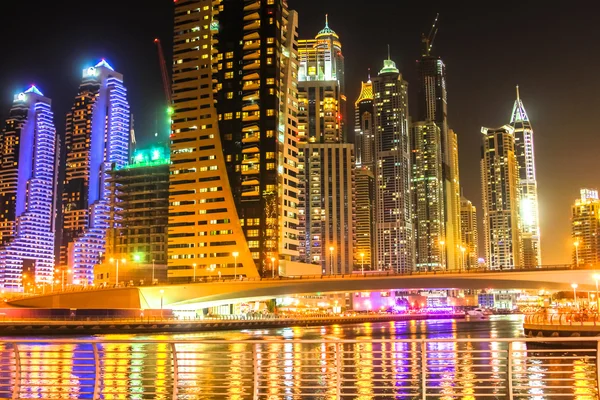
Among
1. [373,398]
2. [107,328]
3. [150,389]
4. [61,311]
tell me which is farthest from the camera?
[61,311]

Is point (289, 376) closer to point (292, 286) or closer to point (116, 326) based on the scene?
point (116, 326)

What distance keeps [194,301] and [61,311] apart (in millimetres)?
27679

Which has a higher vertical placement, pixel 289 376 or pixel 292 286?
pixel 292 286

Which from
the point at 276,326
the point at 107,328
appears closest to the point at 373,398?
the point at 107,328

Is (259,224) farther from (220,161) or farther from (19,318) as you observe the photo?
(19,318)

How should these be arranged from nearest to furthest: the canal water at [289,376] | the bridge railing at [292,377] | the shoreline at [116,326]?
the bridge railing at [292,377]
the canal water at [289,376]
the shoreline at [116,326]

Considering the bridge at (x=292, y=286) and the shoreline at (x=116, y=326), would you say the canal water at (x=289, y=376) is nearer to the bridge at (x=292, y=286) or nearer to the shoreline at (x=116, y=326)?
the shoreline at (x=116, y=326)

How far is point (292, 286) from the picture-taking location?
12888cm

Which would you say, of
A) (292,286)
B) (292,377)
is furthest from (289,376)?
→ (292,286)

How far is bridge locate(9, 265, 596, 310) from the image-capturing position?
11194 cm

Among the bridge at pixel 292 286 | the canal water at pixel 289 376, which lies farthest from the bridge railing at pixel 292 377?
the bridge at pixel 292 286

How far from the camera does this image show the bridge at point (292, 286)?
367 feet

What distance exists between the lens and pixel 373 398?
29672 mm

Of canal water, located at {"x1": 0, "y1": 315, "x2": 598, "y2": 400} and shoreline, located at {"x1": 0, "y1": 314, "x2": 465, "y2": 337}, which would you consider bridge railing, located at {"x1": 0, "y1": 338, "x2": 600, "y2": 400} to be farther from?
shoreline, located at {"x1": 0, "y1": 314, "x2": 465, "y2": 337}
